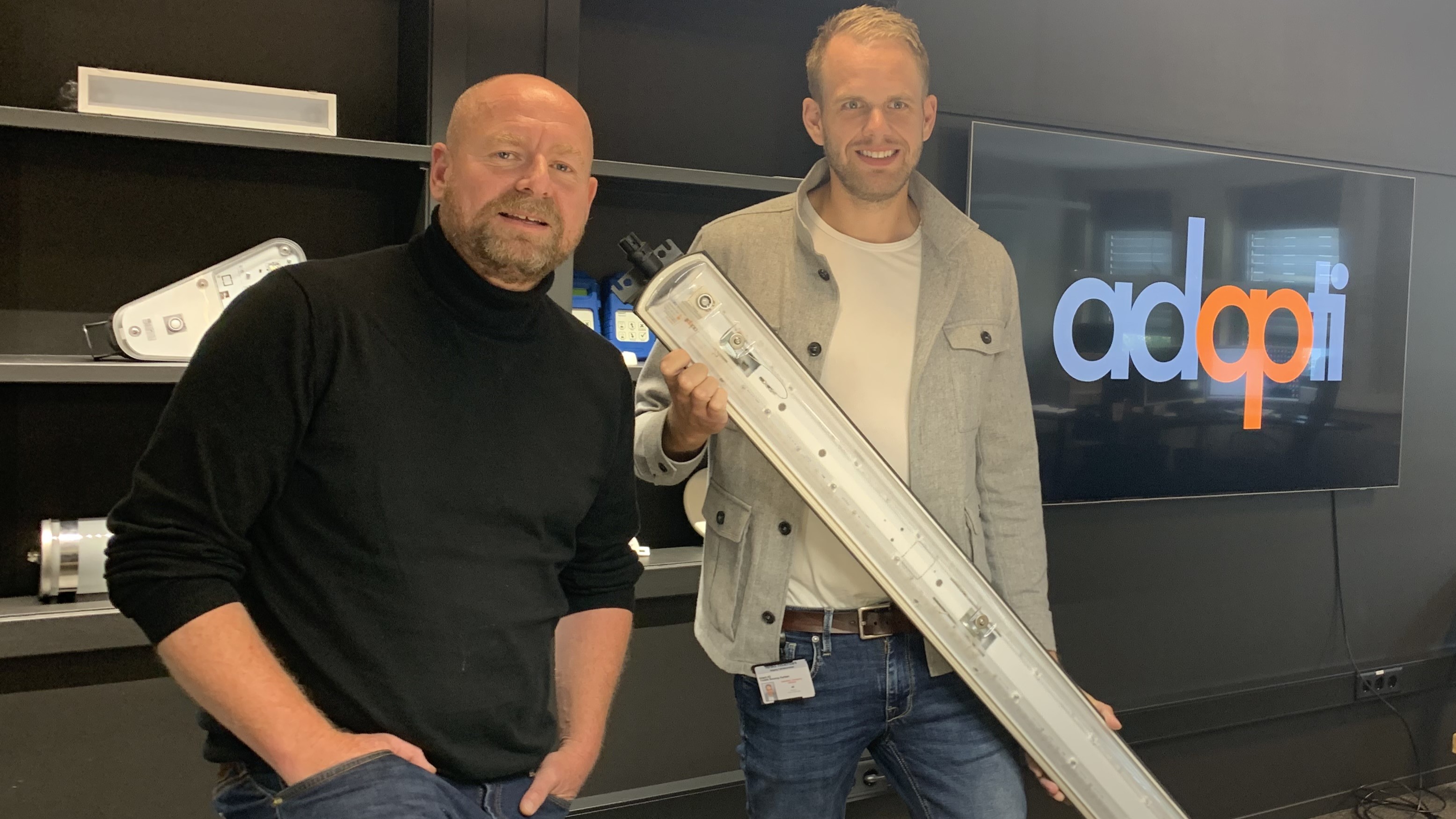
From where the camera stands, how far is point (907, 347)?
4.86 feet

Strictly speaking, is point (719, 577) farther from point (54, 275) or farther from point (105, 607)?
point (54, 275)

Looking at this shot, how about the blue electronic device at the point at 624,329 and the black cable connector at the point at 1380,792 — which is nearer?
the blue electronic device at the point at 624,329

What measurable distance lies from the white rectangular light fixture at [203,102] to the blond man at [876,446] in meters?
0.79

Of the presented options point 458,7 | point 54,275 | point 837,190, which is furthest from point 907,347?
point 54,275

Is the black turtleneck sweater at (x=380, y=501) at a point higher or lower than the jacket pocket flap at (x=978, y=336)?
lower

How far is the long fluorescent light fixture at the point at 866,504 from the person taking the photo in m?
1.31

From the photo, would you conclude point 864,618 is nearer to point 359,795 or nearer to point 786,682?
point 786,682

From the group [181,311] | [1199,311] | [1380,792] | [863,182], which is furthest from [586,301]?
[1380,792]

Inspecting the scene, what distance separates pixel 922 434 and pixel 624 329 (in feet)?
3.01

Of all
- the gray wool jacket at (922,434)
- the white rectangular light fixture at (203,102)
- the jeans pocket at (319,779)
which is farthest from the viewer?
the white rectangular light fixture at (203,102)

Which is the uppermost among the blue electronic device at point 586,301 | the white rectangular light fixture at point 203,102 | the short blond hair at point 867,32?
the short blond hair at point 867,32

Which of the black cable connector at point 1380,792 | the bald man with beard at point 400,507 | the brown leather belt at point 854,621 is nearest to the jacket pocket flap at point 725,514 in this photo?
the brown leather belt at point 854,621

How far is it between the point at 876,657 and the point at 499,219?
0.74 meters

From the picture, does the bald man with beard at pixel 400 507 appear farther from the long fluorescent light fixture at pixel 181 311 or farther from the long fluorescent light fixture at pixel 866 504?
the long fluorescent light fixture at pixel 181 311
